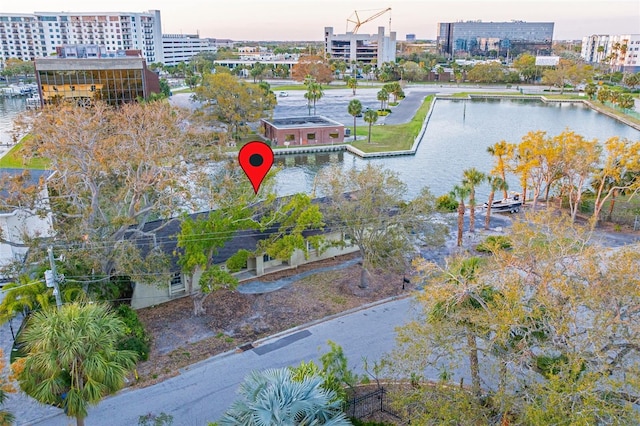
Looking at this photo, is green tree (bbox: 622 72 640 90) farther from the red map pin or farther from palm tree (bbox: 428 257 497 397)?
palm tree (bbox: 428 257 497 397)

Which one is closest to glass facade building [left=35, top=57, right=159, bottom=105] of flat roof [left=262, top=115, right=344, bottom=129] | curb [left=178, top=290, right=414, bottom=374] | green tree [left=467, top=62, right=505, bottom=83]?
flat roof [left=262, top=115, right=344, bottom=129]

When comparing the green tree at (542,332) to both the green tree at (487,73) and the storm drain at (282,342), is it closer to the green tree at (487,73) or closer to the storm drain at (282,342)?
the storm drain at (282,342)

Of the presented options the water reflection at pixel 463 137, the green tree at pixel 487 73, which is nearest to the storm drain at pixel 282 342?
the water reflection at pixel 463 137

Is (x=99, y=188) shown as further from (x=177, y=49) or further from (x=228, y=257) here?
(x=177, y=49)

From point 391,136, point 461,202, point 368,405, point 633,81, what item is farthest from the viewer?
point 633,81

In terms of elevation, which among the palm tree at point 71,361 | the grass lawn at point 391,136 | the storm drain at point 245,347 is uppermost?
the palm tree at point 71,361

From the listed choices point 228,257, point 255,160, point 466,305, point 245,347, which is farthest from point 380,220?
point 466,305
